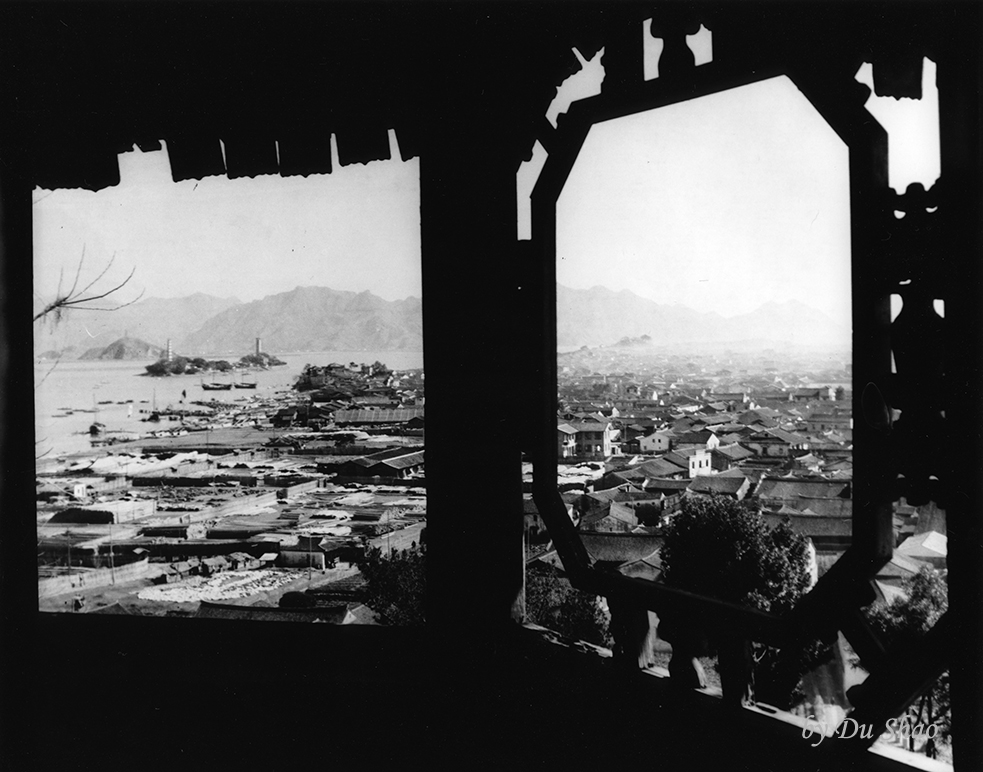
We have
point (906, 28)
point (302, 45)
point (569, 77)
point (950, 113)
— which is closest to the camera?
point (950, 113)

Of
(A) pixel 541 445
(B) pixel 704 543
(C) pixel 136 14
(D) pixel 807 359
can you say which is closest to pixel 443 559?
(A) pixel 541 445

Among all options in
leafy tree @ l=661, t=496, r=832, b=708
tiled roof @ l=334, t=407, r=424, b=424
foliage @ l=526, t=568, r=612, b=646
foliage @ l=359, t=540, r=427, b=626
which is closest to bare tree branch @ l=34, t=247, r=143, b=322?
tiled roof @ l=334, t=407, r=424, b=424

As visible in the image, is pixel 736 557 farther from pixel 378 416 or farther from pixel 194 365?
pixel 194 365

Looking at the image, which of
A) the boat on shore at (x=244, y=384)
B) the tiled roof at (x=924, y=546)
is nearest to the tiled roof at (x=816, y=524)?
the tiled roof at (x=924, y=546)

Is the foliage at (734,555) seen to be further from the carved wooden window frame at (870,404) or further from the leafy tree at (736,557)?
the carved wooden window frame at (870,404)

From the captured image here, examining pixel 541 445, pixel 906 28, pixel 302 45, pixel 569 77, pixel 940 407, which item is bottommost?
pixel 541 445

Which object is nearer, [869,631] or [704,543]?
[869,631]

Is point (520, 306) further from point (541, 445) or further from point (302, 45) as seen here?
point (302, 45)

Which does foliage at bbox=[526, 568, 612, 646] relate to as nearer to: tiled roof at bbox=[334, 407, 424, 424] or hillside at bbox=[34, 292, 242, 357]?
tiled roof at bbox=[334, 407, 424, 424]
